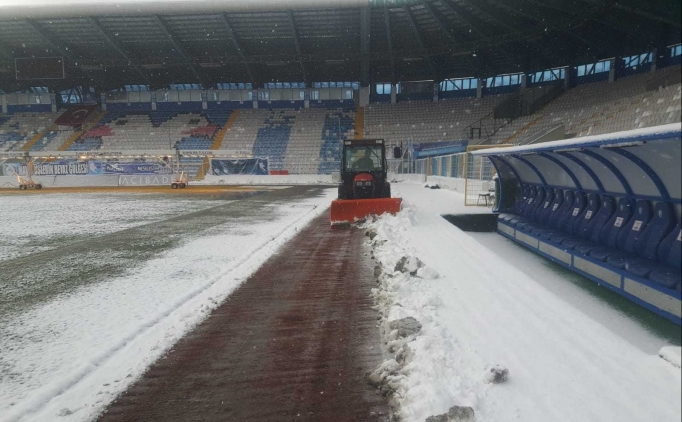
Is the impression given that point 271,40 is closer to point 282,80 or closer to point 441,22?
point 282,80

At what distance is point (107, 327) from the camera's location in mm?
4066

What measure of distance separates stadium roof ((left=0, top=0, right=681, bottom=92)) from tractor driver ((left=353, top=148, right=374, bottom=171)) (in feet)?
63.4

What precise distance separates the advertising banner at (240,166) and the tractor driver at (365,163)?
24346 millimetres

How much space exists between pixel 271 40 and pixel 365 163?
2846cm

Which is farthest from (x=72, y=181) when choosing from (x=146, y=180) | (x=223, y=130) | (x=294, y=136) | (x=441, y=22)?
(x=441, y=22)

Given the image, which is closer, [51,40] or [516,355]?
[516,355]

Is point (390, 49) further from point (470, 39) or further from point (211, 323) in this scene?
point (211, 323)

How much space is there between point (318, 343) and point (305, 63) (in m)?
38.0

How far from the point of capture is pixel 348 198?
11141 mm

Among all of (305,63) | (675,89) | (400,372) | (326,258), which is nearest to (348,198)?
(326,258)

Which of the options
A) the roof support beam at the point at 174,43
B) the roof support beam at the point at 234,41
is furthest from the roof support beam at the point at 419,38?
the roof support beam at the point at 174,43

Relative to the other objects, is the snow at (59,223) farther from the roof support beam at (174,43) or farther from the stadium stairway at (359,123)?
the stadium stairway at (359,123)

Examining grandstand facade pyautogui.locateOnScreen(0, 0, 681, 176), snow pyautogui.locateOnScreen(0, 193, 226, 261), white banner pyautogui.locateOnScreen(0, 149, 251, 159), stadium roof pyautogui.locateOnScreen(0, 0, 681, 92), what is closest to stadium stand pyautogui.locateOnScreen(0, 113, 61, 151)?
grandstand facade pyautogui.locateOnScreen(0, 0, 681, 176)

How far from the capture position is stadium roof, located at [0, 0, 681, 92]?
30.4 meters
